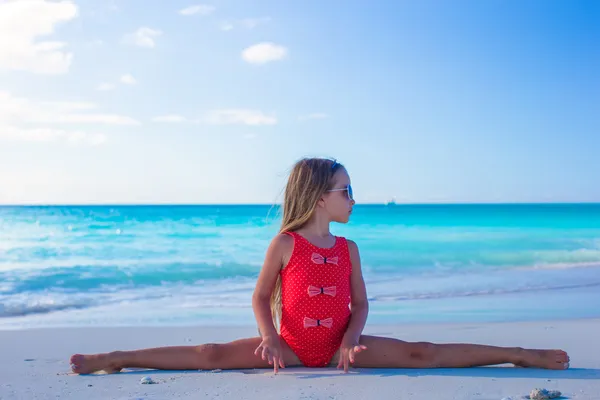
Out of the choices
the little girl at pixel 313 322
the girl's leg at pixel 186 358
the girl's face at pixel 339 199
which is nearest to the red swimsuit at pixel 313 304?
the little girl at pixel 313 322

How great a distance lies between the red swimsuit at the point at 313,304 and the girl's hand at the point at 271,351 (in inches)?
8.9

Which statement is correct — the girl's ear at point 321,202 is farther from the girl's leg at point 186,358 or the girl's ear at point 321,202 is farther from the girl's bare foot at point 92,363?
the girl's bare foot at point 92,363

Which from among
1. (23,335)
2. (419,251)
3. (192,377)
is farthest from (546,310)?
(419,251)

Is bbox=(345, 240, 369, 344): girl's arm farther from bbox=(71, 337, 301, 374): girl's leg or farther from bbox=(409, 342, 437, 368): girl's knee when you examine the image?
bbox=(71, 337, 301, 374): girl's leg

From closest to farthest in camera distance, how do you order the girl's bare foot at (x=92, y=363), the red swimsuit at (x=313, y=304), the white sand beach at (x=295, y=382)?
1. the white sand beach at (x=295, y=382)
2. the girl's bare foot at (x=92, y=363)
3. the red swimsuit at (x=313, y=304)

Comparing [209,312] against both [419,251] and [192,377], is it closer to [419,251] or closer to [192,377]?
[192,377]

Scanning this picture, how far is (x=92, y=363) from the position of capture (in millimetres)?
3533

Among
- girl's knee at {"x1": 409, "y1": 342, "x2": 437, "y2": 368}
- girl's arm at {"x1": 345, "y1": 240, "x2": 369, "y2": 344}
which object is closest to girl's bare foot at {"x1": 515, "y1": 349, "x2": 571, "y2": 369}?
girl's knee at {"x1": 409, "y1": 342, "x2": 437, "y2": 368}

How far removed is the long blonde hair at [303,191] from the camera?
12.2ft

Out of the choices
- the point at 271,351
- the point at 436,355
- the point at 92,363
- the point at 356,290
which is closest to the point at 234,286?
the point at 356,290

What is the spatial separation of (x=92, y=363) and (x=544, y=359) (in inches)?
101

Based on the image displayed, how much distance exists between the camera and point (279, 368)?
3.66 m

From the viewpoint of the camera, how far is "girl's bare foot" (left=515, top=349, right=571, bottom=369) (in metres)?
3.62

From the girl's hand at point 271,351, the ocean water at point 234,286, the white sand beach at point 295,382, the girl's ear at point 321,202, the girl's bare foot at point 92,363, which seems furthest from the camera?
the ocean water at point 234,286
